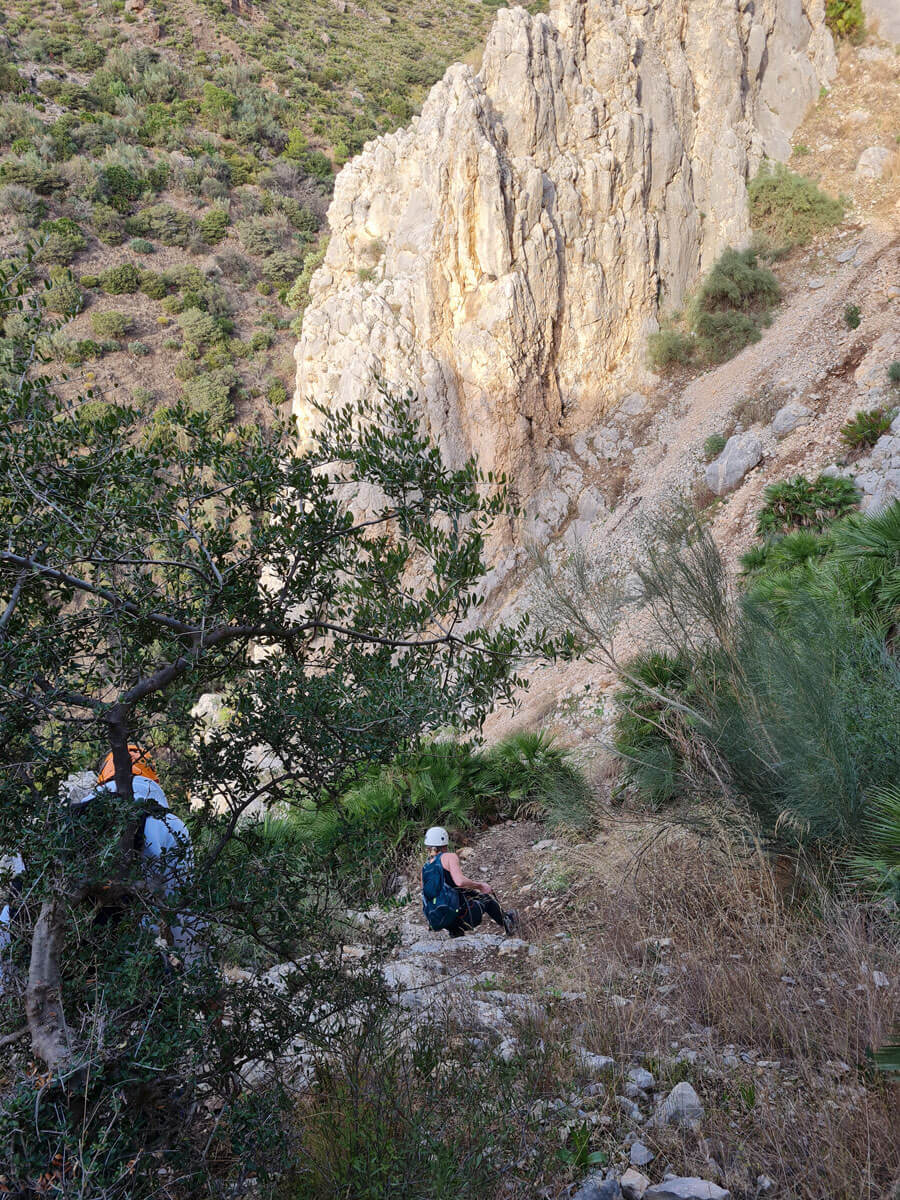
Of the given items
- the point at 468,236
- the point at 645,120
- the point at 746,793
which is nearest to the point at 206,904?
the point at 746,793

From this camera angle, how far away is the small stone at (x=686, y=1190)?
7.23 feet

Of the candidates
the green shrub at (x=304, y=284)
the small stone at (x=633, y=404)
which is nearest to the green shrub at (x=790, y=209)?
the small stone at (x=633, y=404)

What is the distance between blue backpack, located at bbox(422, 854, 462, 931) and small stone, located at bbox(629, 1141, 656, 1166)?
2.93 m

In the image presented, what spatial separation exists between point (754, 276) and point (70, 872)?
19193 mm

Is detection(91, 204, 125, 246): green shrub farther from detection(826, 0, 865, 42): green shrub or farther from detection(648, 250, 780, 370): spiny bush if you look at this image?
detection(826, 0, 865, 42): green shrub

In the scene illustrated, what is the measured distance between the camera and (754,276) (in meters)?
17.3

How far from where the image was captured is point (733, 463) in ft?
45.1

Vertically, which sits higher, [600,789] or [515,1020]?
[515,1020]

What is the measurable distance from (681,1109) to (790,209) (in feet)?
67.2

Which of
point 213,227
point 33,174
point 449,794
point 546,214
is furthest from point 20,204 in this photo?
point 449,794

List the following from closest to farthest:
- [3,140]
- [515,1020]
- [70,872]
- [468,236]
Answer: [70,872]
[515,1020]
[468,236]
[3,140]

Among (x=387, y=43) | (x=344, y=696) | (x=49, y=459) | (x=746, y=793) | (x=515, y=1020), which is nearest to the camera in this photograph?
(x=49, y=459)

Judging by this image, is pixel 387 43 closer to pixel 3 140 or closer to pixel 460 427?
pixel 3 140

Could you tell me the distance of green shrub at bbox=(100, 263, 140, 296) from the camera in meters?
26.2
